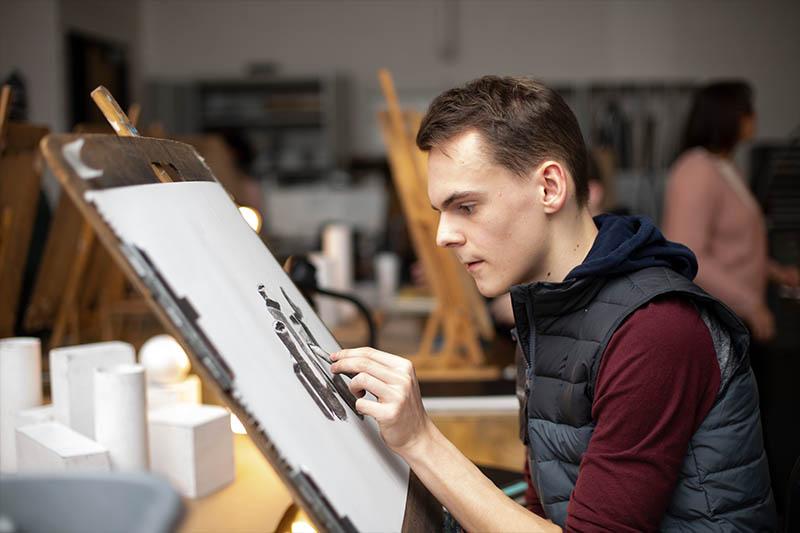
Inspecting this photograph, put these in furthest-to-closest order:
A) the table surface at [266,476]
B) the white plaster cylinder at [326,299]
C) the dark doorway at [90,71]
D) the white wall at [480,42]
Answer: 1. the white wall at [480,42]
2. the dark doorway at [90,71]
3. the white plaster cylinder at [326,299]
4. the table surface at [266,476]

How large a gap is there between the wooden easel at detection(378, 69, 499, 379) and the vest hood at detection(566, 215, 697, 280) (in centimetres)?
114

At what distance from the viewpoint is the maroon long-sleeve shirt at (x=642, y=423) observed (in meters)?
0.80

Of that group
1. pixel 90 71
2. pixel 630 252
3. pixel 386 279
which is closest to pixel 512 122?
pixel 630 252

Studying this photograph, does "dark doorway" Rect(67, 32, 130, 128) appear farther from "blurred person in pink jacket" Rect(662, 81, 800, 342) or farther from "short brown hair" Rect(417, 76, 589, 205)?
"short brown hair" Rect(417, 76, 589, 205)

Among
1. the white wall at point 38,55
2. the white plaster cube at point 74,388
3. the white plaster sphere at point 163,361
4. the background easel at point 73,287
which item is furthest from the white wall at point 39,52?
the white plaster cube at point 74,388

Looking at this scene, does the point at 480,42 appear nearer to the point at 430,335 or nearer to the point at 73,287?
the point at 430,335

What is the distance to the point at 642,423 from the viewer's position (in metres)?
0.81

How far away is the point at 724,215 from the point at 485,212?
1725 mm

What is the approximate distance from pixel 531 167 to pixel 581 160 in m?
0.12

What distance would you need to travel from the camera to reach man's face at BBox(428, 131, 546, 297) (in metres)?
0.93

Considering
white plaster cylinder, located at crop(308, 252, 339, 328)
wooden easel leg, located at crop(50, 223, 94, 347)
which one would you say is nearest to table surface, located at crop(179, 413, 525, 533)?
white plaster cylinder, located at crop(308, 252, 339, 328)

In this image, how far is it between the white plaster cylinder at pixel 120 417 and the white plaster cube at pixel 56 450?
2 cm

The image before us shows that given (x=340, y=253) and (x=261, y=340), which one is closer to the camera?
(x=261, y=340)

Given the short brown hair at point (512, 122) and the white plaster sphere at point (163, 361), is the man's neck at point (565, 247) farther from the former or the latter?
the white plaster sphere at point (163, 361)
